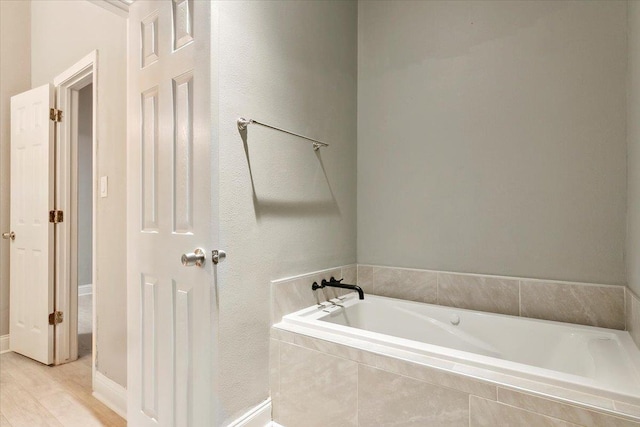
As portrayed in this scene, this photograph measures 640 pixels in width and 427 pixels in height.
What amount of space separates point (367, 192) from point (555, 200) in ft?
3.44

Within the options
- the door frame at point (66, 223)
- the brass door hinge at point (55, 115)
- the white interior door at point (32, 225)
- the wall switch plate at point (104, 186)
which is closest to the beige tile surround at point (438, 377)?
the wall switch plate at point (104, 186)

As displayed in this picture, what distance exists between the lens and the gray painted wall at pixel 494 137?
152 cm

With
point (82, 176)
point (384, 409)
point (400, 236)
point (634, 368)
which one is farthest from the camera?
point (82, 176)

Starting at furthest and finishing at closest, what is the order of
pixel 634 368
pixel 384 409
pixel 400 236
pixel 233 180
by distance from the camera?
pixel 400 236 < pixel 233 180 < pixel 384 409 < pixel 634 368

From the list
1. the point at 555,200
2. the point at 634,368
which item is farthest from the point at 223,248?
the point at 555,200

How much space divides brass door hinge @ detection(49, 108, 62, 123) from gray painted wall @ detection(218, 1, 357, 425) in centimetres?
203

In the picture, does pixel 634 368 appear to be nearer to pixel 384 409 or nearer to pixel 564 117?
pixel 384 409

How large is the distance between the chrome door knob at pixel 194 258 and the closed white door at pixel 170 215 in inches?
0.6

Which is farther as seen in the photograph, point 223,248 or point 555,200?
point 555,200

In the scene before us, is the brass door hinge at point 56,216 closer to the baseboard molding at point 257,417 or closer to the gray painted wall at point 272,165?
the gray painted wall at point 272,165

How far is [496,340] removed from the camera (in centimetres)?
162

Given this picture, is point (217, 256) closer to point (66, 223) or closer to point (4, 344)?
point (66, 223)

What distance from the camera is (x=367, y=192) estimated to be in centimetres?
223

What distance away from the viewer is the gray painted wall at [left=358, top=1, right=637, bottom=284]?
1522 millimetres
